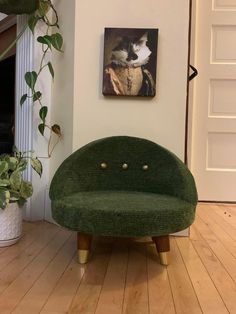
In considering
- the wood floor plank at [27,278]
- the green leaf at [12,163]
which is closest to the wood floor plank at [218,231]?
the wood floor plank at [27,278]

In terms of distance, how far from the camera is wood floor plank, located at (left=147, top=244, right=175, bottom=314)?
1408 mm

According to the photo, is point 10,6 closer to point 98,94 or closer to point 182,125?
point 98,94

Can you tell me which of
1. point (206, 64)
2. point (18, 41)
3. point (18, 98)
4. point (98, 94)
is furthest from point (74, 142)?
point (206, 64)

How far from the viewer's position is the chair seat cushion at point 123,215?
1.65m

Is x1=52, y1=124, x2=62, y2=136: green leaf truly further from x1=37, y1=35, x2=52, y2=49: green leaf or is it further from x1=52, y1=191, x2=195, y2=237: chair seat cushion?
x1=52, y1=191, x2=195, y2=237: chair seat cushion

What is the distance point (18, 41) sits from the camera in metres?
2.64

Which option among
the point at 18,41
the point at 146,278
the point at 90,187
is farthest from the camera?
the point at 18,41

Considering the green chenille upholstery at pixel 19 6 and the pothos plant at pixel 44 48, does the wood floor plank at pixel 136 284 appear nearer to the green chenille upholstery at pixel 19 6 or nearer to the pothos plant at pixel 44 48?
the pothos plant at pixel 44 48

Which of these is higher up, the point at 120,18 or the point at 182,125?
the point at 120,18

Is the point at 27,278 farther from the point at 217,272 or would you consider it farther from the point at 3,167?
the point at 217,272

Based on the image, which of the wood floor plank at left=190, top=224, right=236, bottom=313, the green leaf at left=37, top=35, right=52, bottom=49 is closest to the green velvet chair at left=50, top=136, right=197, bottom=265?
the wood floor plank at left=190, top=224, right=236, bottom=313

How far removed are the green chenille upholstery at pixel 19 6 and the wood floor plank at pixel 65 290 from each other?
1.56m

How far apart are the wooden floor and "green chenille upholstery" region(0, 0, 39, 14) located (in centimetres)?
140

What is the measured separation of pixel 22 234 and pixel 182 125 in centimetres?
119
